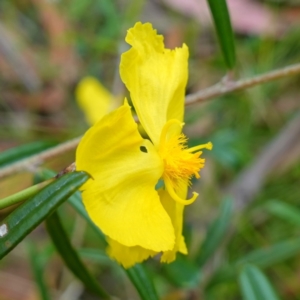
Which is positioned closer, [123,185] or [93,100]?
[123,185]

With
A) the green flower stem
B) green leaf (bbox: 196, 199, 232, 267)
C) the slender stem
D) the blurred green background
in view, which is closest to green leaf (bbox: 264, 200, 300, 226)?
the blurred green background

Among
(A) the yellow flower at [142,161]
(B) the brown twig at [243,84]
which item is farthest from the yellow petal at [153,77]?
(B) the brown twig at [243,84]

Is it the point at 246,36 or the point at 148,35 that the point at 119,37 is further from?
the point at 148,35

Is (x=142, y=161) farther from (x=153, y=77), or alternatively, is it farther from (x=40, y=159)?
(x=40, y=159)

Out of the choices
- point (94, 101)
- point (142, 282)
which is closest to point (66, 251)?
point (142, 282)

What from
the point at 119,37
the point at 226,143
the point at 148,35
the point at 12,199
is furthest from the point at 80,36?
the point at 12,199

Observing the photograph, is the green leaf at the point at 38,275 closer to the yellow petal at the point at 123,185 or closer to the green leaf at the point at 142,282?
the green leaf at the point at 142,282
